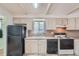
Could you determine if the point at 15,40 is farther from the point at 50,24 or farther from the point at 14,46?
the point at 50,24

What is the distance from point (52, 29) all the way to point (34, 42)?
4.67 ft

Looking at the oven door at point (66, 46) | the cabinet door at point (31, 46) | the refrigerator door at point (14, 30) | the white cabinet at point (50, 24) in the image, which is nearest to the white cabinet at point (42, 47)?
the cabinet door at point (31, 46)

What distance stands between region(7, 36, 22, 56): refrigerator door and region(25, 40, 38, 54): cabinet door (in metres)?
0.38

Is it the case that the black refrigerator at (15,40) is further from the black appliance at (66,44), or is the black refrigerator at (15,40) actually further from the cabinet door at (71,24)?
the cabinet door at (71,24)

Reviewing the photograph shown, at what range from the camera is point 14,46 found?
5973 millimetres

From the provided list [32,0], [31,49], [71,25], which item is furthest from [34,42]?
[32,0]

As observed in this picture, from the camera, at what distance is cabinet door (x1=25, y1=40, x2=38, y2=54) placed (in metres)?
6.09

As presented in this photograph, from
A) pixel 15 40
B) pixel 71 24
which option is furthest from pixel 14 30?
pixel 71 24

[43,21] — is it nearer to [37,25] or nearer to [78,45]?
[37,25]

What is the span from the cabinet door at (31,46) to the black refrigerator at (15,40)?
0.78ft

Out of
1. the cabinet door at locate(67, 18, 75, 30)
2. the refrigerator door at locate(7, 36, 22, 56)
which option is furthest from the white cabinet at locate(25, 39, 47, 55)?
the cabinet door at locate(67, 18, 75, 30)

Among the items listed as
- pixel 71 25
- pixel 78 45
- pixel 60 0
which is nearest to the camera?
pixel 60 0

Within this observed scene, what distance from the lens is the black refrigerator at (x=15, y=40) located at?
584 centimetres

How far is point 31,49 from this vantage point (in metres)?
6.09
